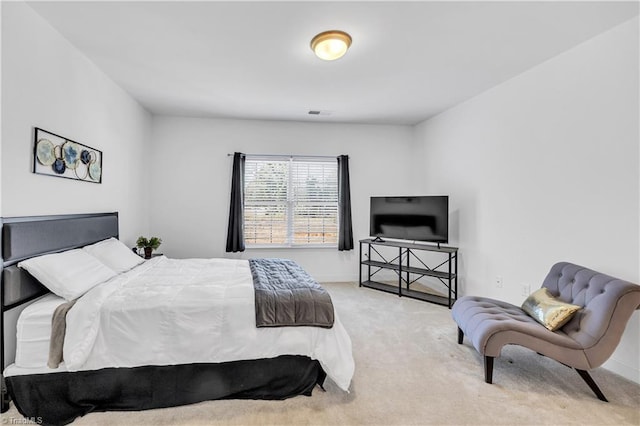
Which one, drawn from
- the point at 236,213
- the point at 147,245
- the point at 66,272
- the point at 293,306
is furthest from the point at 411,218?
the point at 66,272

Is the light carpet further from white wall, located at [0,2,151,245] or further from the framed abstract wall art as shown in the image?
the framed abstract wall art

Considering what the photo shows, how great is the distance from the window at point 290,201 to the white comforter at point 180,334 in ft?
9.18

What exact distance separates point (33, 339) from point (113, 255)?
109 cm

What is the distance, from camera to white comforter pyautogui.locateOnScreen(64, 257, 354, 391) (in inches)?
73.5

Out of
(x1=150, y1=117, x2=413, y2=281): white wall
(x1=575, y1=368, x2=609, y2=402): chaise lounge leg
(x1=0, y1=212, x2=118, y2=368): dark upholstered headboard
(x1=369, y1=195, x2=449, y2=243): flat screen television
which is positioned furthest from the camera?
(x1=150, y1=117, x2=413, y2=281): white wall

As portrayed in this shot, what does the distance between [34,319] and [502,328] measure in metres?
2.99

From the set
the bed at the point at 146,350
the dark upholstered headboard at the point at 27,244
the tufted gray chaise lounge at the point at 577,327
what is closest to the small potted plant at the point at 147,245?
the dark upholstered headboard at the point at 27,244

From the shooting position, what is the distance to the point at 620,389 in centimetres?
216

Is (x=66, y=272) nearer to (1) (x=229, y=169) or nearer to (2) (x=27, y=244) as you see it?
(2) (x=27, y=244)

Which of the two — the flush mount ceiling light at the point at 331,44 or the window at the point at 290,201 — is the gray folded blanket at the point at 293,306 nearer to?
the flush mount ceiling light at the point at 331,44

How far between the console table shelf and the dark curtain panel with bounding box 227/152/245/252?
1884mm

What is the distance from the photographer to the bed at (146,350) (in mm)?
1824

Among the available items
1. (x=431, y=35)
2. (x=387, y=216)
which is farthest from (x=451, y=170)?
(x=431, y=35)

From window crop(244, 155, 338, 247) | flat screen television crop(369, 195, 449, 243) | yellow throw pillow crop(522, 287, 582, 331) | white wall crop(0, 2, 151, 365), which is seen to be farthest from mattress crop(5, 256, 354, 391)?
window crop(244, 155, 338, 247)
